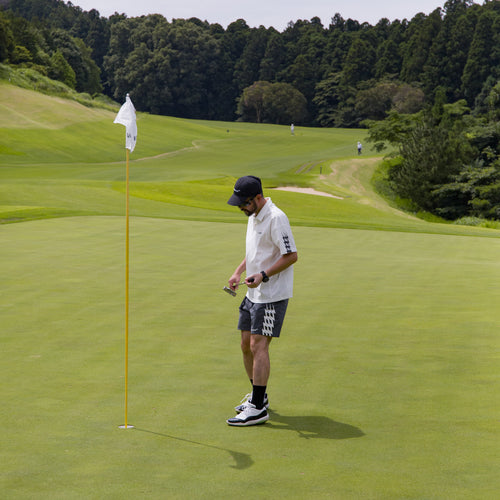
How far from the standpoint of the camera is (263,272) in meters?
6.18

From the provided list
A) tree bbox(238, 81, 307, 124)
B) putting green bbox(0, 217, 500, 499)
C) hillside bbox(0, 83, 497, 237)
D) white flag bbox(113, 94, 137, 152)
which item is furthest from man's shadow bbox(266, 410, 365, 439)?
tree bbox(238, 81, 307, 124)

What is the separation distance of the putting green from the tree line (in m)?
97.1

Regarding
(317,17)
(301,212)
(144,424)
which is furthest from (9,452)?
(317,17)

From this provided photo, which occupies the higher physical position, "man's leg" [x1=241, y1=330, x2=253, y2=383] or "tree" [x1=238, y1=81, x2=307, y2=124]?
"tree" [x1=238, y1=81, x2=307, y2=124]

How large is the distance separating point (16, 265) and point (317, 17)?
166 m

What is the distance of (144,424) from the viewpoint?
589 cm

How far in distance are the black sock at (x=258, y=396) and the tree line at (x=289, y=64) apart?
337ft

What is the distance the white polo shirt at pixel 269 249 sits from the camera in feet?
20.5

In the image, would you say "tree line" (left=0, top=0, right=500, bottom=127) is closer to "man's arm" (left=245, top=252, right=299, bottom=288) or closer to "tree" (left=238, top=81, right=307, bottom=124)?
"tree" (left=238, top=81, right=307, bottom=124)

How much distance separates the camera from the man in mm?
6203

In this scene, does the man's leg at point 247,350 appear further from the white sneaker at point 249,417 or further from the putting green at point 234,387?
the white sneaker at point 249,417

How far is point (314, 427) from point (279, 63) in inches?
5701

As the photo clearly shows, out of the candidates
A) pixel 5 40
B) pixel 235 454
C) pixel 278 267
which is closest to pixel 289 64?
pixel 5 40

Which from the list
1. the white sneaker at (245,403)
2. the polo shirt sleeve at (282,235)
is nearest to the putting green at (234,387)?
the white sneaker at (245,403)
